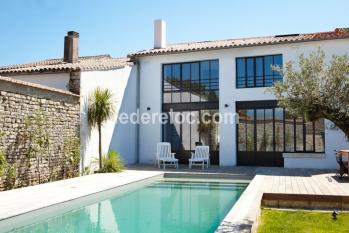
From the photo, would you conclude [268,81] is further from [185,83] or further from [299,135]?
[185,83]

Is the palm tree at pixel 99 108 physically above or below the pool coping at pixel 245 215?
above

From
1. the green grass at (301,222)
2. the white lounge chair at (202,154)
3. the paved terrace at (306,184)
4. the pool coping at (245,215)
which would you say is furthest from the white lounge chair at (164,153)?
the green grass at (301,222)

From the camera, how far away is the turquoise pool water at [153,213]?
21.8 ft

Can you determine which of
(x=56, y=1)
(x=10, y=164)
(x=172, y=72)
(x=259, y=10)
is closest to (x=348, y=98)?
(x=259, y=10)

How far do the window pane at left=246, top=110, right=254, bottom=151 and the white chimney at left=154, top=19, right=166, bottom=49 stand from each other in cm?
583

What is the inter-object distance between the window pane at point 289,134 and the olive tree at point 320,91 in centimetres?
932

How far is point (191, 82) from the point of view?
17.0 meters

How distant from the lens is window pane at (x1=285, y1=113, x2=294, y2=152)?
49.9 feet

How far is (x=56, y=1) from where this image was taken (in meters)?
11.1

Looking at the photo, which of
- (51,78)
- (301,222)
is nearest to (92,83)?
(51,78)

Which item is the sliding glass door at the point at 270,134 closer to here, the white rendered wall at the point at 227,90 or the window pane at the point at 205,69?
the white rendered wall at the point at 227,90

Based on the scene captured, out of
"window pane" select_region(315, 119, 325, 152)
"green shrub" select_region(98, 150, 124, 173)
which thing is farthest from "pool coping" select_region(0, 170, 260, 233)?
"window pane" select_region(315, 119, 325, 152)

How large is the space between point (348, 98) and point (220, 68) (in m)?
10.9

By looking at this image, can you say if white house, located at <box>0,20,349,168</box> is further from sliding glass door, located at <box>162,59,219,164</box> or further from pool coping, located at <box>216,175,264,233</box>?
pool coping, located at <box>216,175,264,233</box>
